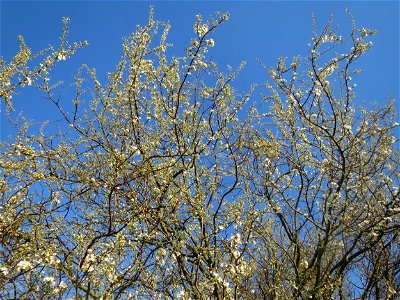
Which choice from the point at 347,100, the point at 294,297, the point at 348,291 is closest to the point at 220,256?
the point at 294,297

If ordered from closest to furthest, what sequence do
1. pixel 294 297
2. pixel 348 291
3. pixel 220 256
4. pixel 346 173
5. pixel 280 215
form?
pixel 220 256
pixel 294 297
pixel 346 173
pixel 280 215
pixel 348 291

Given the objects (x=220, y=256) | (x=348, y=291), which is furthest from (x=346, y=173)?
(x=348, y=291)

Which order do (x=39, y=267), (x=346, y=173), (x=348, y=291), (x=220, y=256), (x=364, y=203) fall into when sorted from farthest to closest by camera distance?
(x=348, y=291)
(x=364, y=203)
(x=346, y=173)
(x=220, y=256)
(x=39, y=267)

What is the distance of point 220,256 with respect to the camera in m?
4.86

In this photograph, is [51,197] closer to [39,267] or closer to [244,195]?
[39,267]

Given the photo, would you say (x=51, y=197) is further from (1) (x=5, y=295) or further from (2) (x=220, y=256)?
(2) (x=220, y=256)

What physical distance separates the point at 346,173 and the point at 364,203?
0.70 m

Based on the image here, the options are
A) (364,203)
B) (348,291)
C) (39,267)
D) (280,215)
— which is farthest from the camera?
(348,291)

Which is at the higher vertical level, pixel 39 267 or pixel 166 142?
pixel 166 142

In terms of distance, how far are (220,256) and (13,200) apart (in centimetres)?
224

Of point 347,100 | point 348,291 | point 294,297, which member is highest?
point 347,100

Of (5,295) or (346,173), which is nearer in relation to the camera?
(5,295)

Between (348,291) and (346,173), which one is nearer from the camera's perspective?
(346,173)

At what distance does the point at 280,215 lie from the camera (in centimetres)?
677
